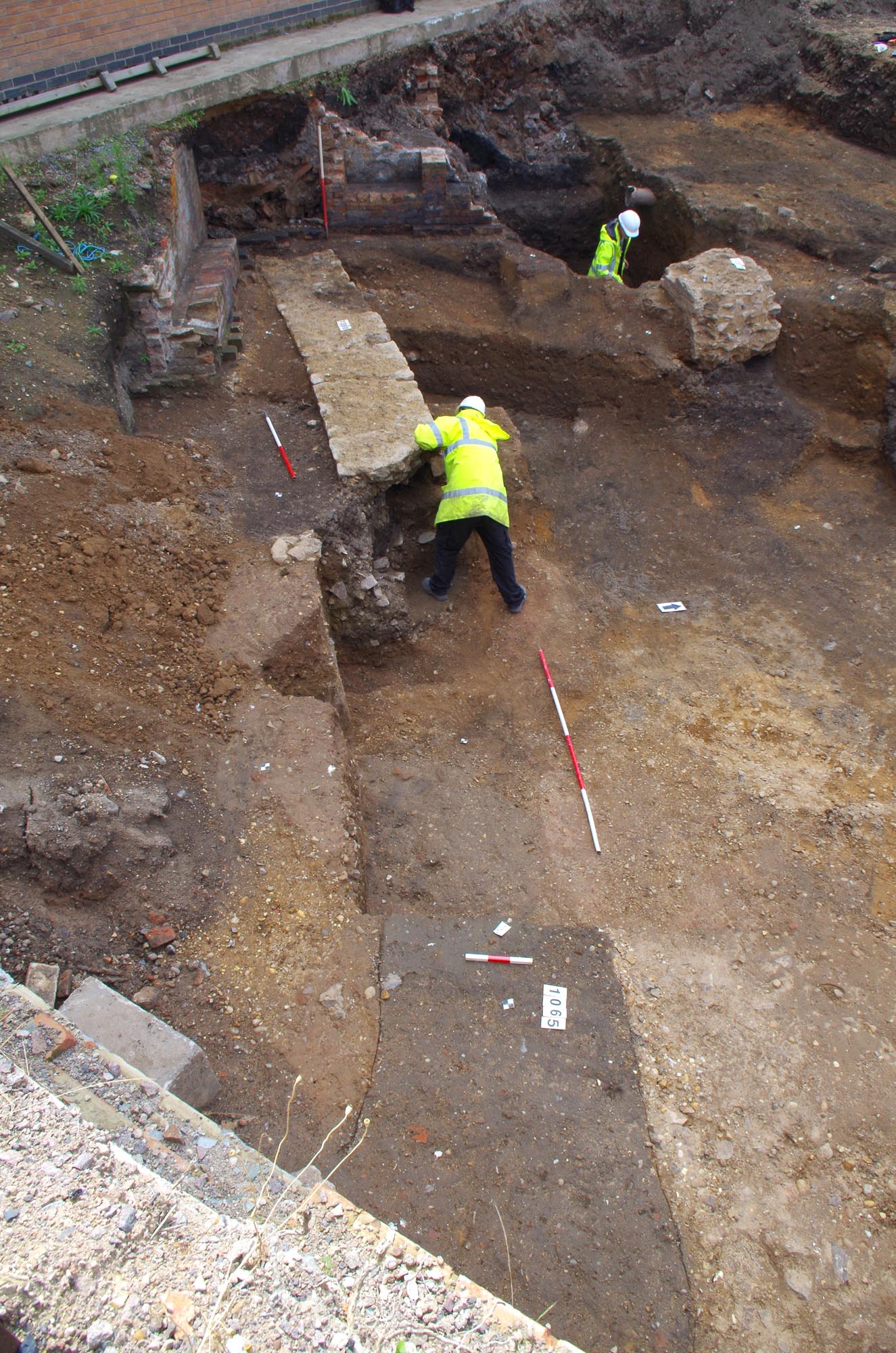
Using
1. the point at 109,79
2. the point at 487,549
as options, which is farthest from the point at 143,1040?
the point at 109,79

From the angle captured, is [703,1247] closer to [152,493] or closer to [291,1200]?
[291,1200]

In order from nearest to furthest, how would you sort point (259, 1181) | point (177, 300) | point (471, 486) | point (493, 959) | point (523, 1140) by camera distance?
point (259, 1181) < point (523, 1140) < point (493, 959) < point (471, 486) < point (177, 300)

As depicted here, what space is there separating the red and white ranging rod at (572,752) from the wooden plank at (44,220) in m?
4.65

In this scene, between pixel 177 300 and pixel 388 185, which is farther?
pixel 388 185

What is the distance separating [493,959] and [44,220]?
6367 millimetres

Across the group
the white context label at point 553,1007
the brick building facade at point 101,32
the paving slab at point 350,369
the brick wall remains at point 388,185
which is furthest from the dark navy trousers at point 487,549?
the brick building facade at point 101,32

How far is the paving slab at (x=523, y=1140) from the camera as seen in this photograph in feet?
9.71

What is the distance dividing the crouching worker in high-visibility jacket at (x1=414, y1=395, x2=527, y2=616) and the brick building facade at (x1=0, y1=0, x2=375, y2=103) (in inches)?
203

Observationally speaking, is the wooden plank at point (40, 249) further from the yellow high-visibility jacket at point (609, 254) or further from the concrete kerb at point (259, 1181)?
the concrete kerb at point (259, 1181)

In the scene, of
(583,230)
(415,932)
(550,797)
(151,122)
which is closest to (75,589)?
(415,932)

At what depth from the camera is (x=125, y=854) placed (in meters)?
3.50

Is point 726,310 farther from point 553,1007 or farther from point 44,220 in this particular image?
point 553,1007

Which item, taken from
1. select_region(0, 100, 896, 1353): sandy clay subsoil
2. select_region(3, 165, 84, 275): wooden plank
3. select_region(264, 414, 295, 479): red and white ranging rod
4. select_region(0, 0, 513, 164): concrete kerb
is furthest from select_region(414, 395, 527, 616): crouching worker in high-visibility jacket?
select_region(0, 0, 513, 164): concrete kerb

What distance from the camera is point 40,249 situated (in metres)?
5.96
